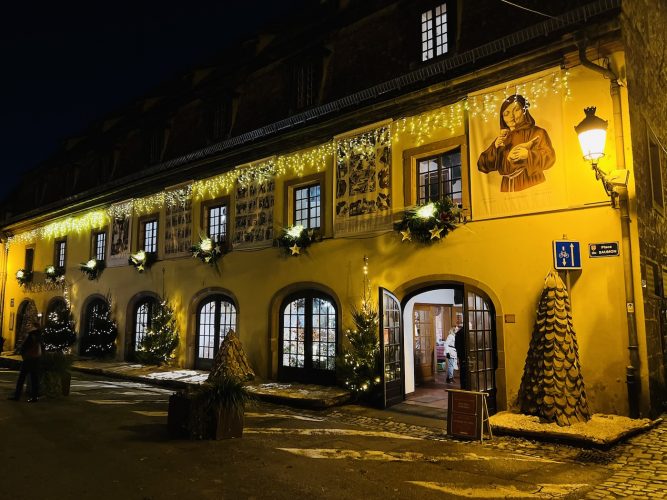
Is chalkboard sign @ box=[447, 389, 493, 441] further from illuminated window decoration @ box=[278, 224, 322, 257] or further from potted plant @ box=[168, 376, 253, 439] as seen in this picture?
illuminated window decoration @ box=[278, 224, 322, 257]

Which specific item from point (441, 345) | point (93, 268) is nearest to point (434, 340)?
point (441, 345)

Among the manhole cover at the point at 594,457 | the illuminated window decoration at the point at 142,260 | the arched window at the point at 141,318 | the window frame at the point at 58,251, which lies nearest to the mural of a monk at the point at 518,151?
the manhole cover at the point at 594,457

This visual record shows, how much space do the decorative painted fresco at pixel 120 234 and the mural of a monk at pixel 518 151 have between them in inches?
550

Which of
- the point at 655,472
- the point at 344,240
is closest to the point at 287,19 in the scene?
the point at 344,240

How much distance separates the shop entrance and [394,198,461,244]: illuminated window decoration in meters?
1.11

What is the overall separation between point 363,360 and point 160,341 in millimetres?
8132

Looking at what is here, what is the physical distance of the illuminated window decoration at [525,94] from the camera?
9.55 m

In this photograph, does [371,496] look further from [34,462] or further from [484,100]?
[484,100]

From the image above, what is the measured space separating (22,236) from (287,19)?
63.7ft

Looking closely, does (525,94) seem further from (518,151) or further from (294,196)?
(294,196)

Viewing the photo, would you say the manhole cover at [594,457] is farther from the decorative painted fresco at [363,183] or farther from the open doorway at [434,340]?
the decorative painted fresco at [363,183]

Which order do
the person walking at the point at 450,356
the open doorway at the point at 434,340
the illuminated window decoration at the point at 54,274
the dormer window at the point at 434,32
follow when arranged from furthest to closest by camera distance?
the illuminated window decoration at the point at 54,274 < the person walking at the point at 450,356 < the open doorway at the point at 434,340 < the dormer window at the point at 434,32

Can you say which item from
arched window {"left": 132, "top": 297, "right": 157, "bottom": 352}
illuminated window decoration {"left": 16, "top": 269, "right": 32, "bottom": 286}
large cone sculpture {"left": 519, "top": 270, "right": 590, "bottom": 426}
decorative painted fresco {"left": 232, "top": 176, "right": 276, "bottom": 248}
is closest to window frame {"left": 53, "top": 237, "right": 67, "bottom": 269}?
illuminated window decoration {"left": 16, "top": 269, "right": 32, "bottom": 286}

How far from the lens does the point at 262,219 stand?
14.6 m
